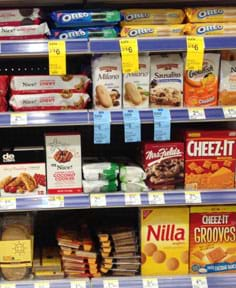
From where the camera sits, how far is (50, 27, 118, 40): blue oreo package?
1.86 meters

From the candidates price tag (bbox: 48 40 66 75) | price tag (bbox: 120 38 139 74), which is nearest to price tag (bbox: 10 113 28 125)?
price tag (bbox: 48 40 66 75)

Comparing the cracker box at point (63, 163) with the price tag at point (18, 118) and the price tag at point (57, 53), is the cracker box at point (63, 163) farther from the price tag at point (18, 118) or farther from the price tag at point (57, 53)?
the price tag at point (57, 53)

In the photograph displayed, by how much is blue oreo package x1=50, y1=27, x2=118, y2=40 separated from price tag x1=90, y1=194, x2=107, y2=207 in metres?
0.69

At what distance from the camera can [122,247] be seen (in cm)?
198

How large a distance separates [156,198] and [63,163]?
→ 0.43 meters

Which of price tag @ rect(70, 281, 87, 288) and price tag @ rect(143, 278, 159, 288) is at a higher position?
price tag @ rect(70, 281, 87, 288)

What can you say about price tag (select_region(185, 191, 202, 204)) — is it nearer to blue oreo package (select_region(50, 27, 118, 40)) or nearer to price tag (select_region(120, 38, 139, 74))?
price tag (select_region(120, 38, 139, 74))

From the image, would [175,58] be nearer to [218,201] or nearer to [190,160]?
[190,160]

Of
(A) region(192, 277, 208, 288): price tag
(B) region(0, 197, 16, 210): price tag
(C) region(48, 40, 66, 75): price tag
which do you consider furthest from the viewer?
(A) region(192, 277, 208, 288): price tag

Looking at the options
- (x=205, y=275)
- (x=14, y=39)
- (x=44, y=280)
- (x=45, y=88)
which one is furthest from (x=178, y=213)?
(x=14, y=39)

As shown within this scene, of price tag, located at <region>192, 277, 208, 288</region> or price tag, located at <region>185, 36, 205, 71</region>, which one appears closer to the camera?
price tag, located at <region>185, 36, 205, 71</region>

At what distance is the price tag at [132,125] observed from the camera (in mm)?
1794

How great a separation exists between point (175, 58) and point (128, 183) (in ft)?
1.92

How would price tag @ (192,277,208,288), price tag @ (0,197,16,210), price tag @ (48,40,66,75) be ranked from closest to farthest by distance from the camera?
price tag @ (48,40,66,75) < price tag @ (0,197,16,210) < price tag @ (192,277,208,288)
